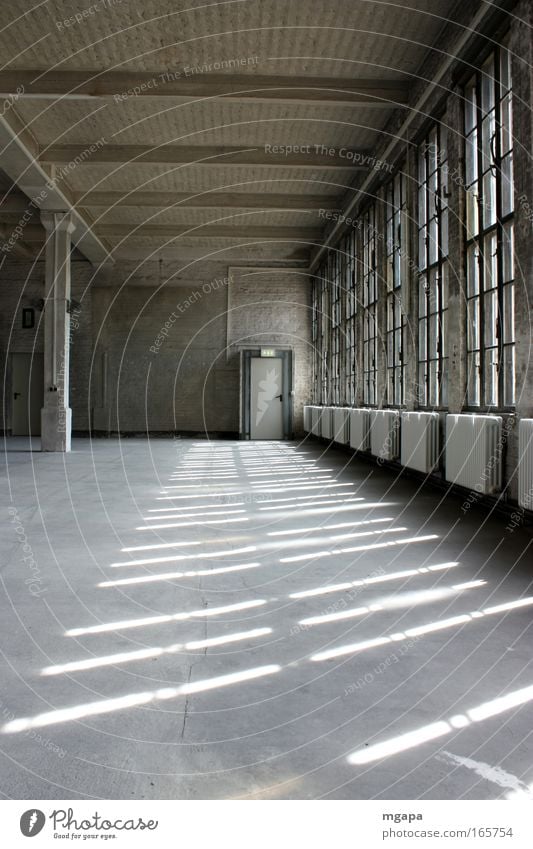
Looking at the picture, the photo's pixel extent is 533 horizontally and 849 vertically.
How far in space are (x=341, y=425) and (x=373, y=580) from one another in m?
12.1

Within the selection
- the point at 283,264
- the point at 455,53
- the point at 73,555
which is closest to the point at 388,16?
the point at 455,53

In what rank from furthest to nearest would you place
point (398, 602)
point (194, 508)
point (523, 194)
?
point (194, 508) → point (523, 194) → point (398, 602)

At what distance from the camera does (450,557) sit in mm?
5652

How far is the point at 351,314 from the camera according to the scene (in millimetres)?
18203

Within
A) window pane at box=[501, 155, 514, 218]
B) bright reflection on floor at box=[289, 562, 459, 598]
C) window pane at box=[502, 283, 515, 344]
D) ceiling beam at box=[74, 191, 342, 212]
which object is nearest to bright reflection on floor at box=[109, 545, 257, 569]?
bright reflection on floor at box=[289, 562, 459, 598]

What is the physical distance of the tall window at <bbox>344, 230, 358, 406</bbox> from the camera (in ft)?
57.1

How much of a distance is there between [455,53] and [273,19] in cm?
258

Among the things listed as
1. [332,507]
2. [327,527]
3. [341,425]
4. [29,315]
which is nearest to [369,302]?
[341,425]

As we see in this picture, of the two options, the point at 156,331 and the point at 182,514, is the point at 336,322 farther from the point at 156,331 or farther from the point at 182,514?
the point at 182,514

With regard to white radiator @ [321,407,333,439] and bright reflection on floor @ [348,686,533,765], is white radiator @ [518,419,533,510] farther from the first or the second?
white radiator @ [321,407,333,439]

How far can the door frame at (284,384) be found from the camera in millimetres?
24297

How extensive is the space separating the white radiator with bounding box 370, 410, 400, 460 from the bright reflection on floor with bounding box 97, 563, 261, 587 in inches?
273

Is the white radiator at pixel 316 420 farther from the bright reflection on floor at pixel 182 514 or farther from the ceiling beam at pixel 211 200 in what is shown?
the bright reflection on floor at pixel 182 514

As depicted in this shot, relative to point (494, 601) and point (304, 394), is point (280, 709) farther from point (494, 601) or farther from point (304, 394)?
point (304, 394)
